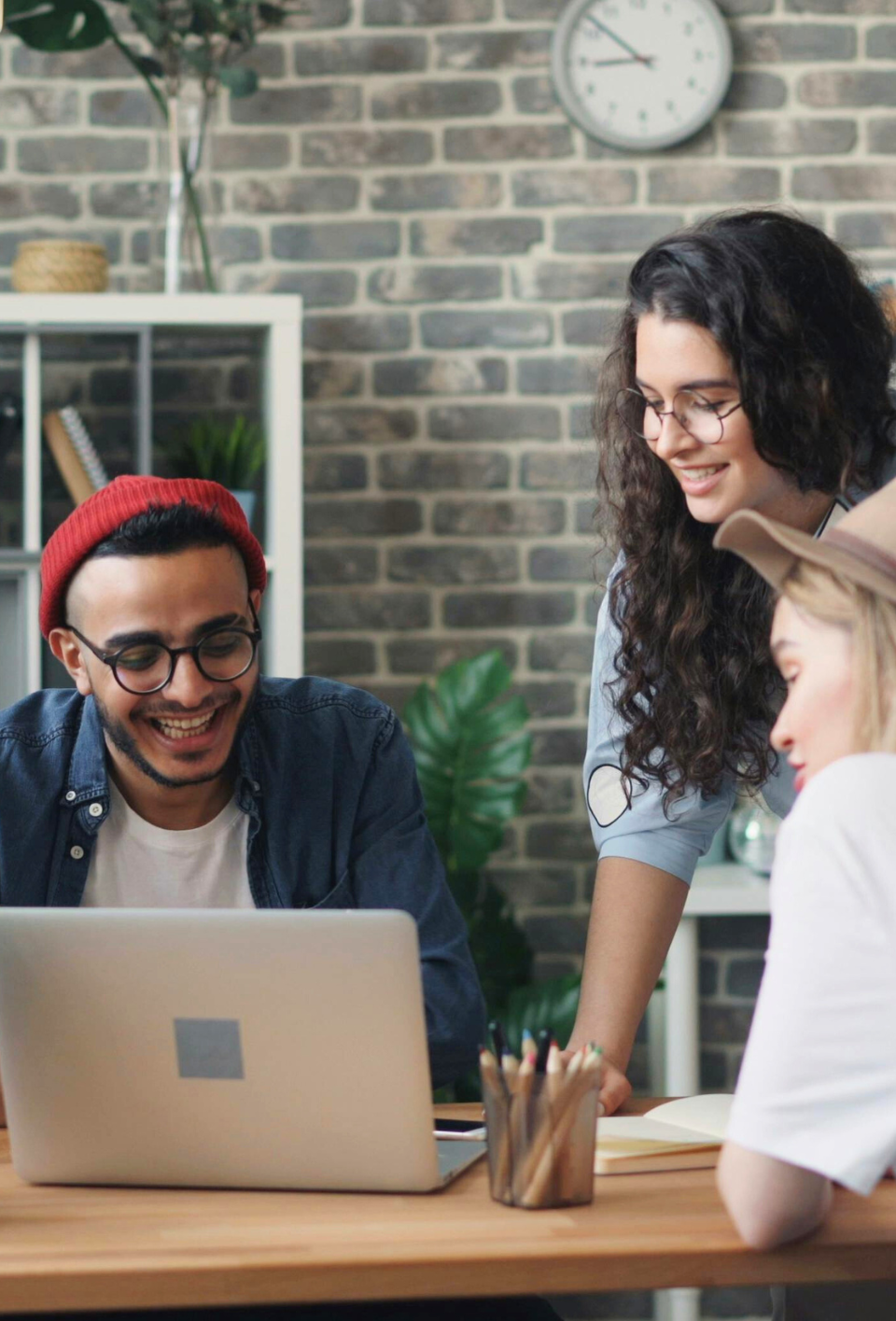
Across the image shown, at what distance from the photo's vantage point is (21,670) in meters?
2.90

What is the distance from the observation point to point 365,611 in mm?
3279

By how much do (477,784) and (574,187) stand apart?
1.26 meters

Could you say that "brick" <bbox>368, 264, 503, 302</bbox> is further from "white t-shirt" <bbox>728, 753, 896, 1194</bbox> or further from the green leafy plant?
"white t-shirt" <bbox>728, 753, 896, 1194</bbox>

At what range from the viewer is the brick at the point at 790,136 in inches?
128

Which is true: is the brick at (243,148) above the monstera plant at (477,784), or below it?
above

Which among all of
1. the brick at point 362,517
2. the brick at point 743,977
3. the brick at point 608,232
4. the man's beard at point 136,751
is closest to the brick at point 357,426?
the brick at point 362,517

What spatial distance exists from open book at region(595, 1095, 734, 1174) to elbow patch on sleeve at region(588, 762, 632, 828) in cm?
39

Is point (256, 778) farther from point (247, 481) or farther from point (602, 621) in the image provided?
point (247, 481)

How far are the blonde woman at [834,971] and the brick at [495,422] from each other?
7.21 ft

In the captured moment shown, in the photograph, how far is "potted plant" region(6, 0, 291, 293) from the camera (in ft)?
9.55

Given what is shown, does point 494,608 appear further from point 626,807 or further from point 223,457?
point 626,807

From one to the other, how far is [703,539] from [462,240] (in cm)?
167

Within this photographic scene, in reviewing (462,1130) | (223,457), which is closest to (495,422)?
(223,457)

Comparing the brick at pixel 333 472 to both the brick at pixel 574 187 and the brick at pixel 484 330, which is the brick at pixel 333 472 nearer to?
the brick at pixel 484 330
